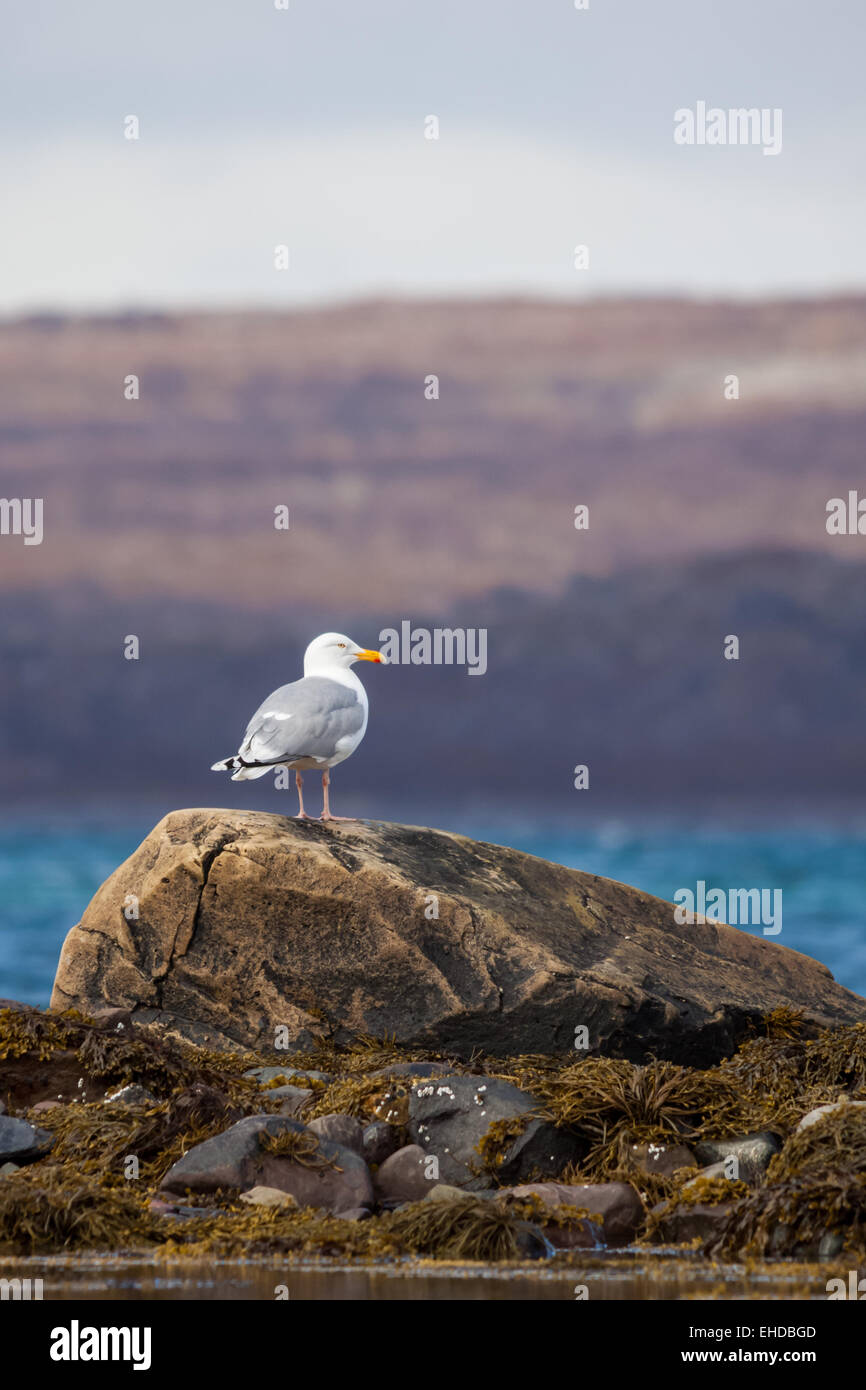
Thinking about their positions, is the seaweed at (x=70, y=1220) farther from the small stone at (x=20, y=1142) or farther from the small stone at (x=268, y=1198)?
the small stone at (x=20, y=1142)

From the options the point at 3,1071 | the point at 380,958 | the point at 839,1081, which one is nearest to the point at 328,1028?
the point at 380,958

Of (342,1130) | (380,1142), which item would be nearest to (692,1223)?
(380,1142)

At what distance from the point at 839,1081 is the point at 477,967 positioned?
2.28 meters

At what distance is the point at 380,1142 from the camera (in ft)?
24.3

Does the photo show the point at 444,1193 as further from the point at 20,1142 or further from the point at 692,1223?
the point at 20,1142

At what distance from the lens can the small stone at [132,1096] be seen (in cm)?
831

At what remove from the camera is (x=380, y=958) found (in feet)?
31.1

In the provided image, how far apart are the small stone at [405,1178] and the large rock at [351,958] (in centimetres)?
216

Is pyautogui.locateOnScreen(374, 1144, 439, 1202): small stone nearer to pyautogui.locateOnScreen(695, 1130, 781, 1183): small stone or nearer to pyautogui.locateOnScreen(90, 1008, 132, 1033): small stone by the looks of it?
pyautogui.locateOnScreen(695, 1130, 781, 1183): small stone

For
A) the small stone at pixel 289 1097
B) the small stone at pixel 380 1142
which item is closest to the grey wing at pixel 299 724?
the small stone at pixel 289 1097

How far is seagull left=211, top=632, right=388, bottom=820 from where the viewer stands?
1005 centimetres

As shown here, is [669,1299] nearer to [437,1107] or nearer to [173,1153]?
[437,1107]

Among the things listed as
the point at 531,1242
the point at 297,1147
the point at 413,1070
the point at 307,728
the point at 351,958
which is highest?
the point at 307,728

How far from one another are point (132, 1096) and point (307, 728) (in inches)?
109
